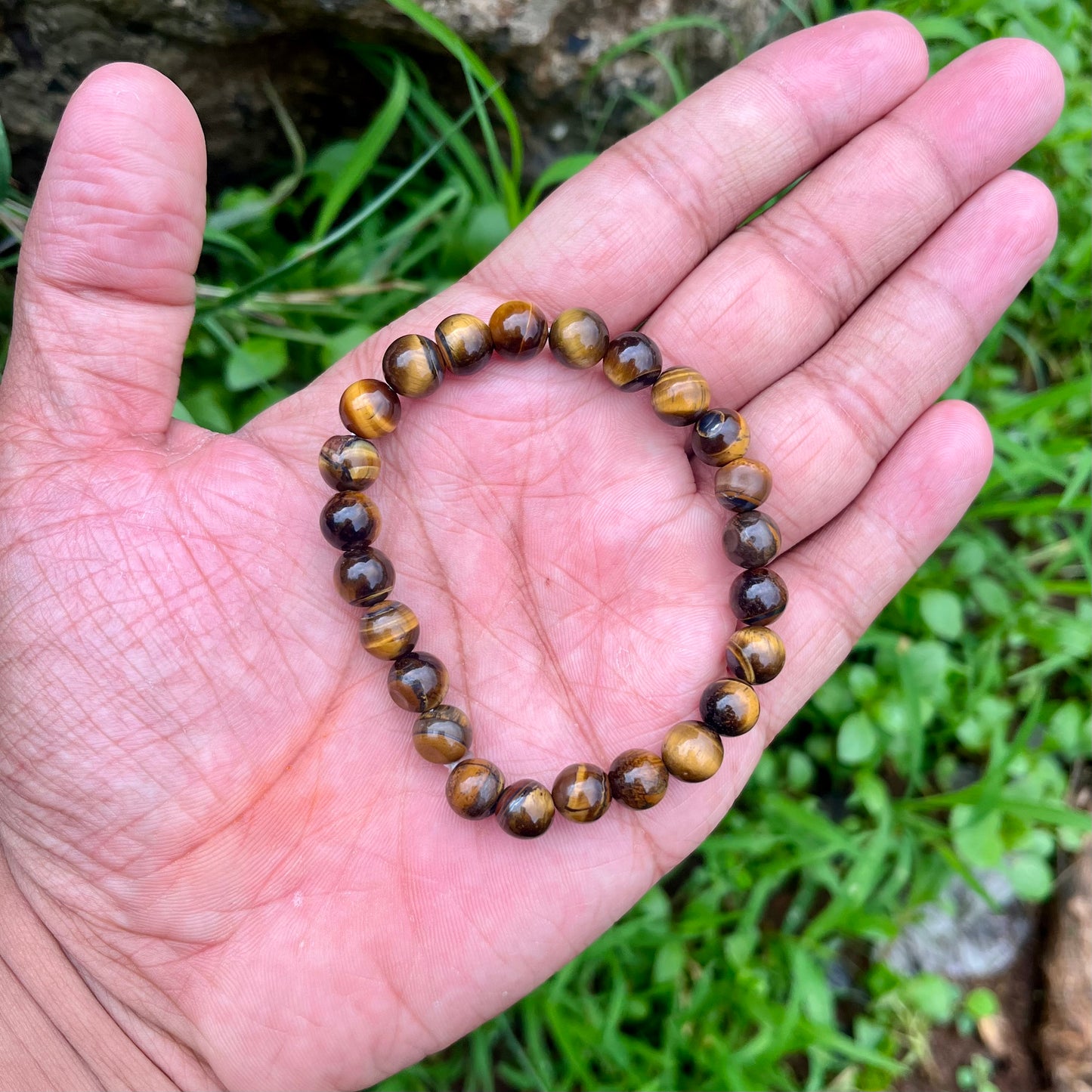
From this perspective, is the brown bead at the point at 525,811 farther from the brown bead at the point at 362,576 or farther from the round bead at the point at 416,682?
the brown bead at the point at 362,576

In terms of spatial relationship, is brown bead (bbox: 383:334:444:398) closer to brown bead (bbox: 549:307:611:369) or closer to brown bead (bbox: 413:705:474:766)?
brown bead (bbox: 549:307:611:369)

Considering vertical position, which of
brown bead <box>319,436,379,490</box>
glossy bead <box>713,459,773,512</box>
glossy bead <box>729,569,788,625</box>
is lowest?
glossy bead <box>729,569,788,625</box>

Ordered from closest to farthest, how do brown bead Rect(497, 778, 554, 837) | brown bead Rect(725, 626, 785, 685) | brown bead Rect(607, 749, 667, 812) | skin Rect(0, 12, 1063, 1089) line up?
skin Rect(0, 12, 1063, 1089) < brown bead Rect(497, 778, 554, 837) < brown bead Rect(607, 749, 667, 812) < brown bead Rect(725, 626, 785, 685)

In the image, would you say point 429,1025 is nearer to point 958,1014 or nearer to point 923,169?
point 958,1014

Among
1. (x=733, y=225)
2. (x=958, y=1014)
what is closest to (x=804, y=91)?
(x=733, y=225)

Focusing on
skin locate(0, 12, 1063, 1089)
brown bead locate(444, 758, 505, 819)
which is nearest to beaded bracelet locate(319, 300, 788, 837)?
brown bead locate(444, 758, 505, 819)

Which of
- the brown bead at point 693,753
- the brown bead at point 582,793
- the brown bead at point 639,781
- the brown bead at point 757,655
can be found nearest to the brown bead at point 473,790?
the brown bead at point 582,793
